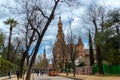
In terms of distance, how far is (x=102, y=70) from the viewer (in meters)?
73.8

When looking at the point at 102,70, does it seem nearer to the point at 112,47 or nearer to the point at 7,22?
the point at 112,47

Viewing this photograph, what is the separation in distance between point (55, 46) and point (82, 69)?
18.6 metres

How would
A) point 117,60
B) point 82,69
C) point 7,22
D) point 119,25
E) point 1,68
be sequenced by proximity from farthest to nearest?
point 82,69, point 1,68, point 7,22, point 117,60, point 119,25

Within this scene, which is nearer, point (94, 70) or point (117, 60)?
point (117, 60)

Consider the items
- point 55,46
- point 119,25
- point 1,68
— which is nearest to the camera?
point 119,25

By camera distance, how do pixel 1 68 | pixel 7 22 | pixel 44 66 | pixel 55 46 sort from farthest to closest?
1. pixel 44 66
2. pixel 55 46
3. pixel 1 68
4. pixel 7 22

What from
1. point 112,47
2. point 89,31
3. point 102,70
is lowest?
point 102,70

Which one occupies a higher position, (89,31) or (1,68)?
(89,31)

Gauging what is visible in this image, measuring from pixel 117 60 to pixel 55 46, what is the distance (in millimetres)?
42880

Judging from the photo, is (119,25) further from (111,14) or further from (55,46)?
(55,46)

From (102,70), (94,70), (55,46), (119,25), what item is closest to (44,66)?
(55,46)

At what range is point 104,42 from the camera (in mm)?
68688

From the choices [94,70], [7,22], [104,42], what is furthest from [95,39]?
[7,22]

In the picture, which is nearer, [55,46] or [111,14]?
[111,14]
